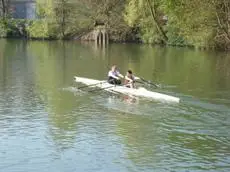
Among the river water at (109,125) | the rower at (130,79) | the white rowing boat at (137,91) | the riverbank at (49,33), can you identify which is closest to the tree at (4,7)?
the riverbank at (49,33)

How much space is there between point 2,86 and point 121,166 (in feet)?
54.3

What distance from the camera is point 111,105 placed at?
2559cm

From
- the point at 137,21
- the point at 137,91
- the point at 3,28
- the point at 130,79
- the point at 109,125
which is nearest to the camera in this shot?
the point at 109,125

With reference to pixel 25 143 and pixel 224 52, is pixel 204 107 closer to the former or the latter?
pixel 25 143

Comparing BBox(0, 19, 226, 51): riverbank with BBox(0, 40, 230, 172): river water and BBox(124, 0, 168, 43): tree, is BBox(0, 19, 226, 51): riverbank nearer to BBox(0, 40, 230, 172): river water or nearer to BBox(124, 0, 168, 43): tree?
BBox(124, 0, 168, 43): tree

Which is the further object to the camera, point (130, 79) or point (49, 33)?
point (49, 33)

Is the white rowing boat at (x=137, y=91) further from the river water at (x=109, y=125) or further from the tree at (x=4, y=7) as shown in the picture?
the tree at (x=4, y=7)

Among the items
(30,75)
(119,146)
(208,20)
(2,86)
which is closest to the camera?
(119,146)

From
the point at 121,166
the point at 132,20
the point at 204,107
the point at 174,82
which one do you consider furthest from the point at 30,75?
the point at 132,20

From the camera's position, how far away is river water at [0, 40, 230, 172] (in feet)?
55.8

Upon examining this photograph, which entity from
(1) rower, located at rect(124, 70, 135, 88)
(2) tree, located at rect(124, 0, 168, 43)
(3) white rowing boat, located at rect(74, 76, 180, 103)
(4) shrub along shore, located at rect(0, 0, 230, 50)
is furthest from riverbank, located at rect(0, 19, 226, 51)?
(1) rower, located at rect(124, 70, 135, 88)

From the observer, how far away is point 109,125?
2169 centimetres

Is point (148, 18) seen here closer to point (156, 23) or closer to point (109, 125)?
point (156, 23)

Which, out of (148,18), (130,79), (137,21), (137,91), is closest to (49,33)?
(137,21)
